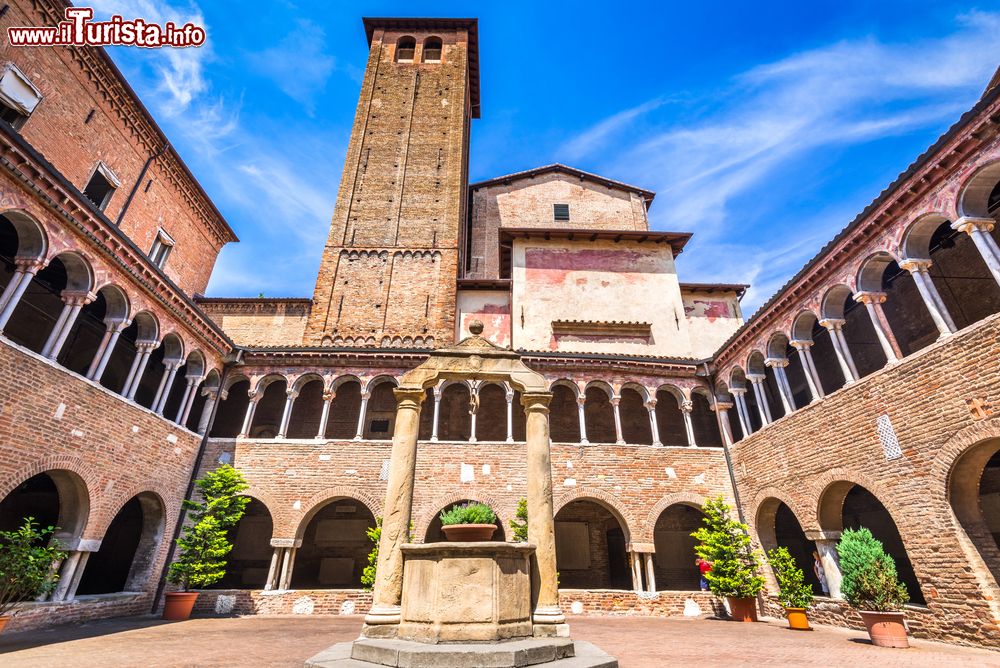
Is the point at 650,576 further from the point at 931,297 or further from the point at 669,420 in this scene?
the point at 931,297

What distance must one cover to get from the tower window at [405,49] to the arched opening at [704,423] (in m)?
26.4

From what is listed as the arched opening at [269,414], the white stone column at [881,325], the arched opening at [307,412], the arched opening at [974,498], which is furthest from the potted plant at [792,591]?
the arched opening at [269,414]

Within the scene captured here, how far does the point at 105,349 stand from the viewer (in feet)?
38.0

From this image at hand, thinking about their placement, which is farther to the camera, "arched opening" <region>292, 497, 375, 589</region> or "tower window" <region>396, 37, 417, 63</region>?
"tower window" <region>396, 37, 417, 63</region>

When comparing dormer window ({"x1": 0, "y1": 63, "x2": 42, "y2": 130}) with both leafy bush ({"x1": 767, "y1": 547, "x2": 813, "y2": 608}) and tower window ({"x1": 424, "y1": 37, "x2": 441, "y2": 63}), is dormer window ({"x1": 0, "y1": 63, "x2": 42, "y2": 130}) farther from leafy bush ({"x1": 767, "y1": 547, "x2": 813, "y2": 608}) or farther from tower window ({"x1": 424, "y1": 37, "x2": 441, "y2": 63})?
leafy bush ({"x1": 767, "y1": 547, "x2": 813, "y2": 608})

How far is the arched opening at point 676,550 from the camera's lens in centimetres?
1627

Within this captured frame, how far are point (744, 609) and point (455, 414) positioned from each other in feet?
33.5

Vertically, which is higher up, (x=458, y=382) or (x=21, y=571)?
(x=458, y=382)

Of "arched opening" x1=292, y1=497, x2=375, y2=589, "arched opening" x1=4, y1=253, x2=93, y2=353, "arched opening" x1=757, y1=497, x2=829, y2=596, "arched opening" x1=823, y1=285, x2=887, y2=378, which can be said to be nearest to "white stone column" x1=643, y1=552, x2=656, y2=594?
"arched opening" x1=757, y1=497, x2=829, y2=596

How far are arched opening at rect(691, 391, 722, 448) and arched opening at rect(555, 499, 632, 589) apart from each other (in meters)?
4.53

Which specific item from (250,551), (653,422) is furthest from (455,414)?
(250,551)

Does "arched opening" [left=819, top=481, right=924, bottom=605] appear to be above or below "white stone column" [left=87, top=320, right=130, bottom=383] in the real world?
below

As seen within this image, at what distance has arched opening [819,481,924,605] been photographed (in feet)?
37.8

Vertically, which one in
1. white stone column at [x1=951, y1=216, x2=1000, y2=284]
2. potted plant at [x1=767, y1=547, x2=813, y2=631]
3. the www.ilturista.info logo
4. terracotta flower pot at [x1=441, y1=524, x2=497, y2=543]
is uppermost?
the www.ilturista.info logo
